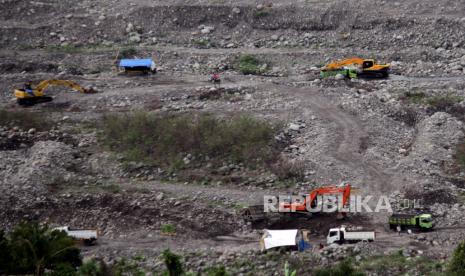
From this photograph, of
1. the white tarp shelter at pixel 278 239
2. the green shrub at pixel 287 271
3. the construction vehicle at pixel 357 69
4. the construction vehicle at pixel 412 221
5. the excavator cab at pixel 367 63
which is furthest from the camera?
the excavator cab at pixel 367 63

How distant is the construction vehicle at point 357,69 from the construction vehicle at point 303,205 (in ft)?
38.1

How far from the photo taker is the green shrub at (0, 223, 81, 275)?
83.9ft

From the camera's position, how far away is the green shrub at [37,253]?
25.6 m

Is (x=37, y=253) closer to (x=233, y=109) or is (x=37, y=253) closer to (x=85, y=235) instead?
(x=85, y=235)

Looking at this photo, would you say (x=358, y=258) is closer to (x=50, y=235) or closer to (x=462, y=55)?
(x=50, y=235)

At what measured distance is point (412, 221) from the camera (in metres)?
30.8

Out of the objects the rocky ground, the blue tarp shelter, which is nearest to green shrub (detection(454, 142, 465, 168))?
the rocky ground

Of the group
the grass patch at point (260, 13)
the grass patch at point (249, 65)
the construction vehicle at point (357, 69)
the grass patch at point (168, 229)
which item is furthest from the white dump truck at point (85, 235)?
the grass patch at point (260, 13)

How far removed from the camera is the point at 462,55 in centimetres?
4512

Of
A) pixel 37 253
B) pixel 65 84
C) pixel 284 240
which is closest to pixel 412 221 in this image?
pixel 284 240

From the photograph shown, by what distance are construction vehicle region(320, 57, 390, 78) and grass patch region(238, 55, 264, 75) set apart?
3.70 metres

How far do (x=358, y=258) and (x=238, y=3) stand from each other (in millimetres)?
25537

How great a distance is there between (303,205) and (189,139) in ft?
23.8

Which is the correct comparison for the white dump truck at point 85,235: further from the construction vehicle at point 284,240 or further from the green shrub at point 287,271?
the green shrub at point 287,271
